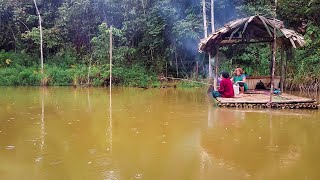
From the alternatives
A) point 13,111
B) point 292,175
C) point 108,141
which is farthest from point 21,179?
point 13,111

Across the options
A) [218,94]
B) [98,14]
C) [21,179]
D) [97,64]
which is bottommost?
[21,179]

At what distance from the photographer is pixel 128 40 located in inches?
1000

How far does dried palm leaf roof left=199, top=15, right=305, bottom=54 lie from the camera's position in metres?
12.8

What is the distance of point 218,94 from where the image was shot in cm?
1324

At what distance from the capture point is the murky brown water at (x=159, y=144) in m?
5.49

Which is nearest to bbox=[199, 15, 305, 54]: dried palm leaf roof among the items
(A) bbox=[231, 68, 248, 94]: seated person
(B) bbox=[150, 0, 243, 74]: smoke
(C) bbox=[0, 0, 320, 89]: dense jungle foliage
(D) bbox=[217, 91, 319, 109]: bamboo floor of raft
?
(A) bbox=[231, 68, 248, 94]: seated person

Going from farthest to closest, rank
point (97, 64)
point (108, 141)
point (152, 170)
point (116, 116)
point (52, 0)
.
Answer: point (52, 0) → point (97, 64) → point (116, 116) → point (108, 141) → point (152, 170)

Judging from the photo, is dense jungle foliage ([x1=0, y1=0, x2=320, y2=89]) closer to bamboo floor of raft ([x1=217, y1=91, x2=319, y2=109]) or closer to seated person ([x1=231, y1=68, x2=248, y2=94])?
seated person ([x1=231, y1=68, x2=248, y2=94])

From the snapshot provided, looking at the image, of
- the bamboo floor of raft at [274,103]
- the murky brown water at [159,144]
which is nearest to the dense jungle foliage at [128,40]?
the bamboo floor of raft at [274,103]

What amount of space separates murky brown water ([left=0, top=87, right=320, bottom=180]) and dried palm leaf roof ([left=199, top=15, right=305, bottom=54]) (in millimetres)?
2881

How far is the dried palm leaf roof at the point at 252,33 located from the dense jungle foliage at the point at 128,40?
14.4 feet

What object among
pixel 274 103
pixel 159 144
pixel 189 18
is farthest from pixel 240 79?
pixel 189 18

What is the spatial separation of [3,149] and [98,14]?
2030cm

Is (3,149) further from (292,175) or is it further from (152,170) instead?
(292,175)
